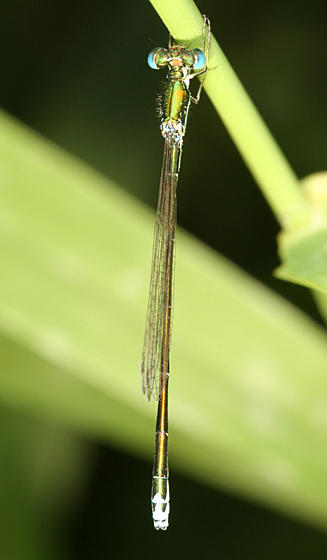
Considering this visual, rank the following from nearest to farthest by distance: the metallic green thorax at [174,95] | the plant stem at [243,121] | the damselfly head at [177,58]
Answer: the plant stem at [243,121] → the damselfly head at [177,58] → the metallic green thorax at [174,95]

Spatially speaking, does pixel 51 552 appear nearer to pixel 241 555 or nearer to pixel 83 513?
pixel 83 513

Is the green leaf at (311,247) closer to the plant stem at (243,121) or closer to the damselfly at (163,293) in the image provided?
the plant stem at (243,121)

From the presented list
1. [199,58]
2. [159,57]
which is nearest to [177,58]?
[159,57]

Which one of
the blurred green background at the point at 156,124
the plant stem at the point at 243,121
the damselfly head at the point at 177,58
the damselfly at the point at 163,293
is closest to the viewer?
the plant stem at the point at 243,121

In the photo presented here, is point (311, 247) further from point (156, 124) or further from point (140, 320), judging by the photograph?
point (156, 124)

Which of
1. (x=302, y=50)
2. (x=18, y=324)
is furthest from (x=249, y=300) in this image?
(x=302, y=50)

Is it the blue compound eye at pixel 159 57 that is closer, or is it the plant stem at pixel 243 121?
the plant stem at pixel 243 121

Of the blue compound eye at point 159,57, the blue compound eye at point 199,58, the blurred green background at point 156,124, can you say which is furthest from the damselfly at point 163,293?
the blurred green background at point 156,124
